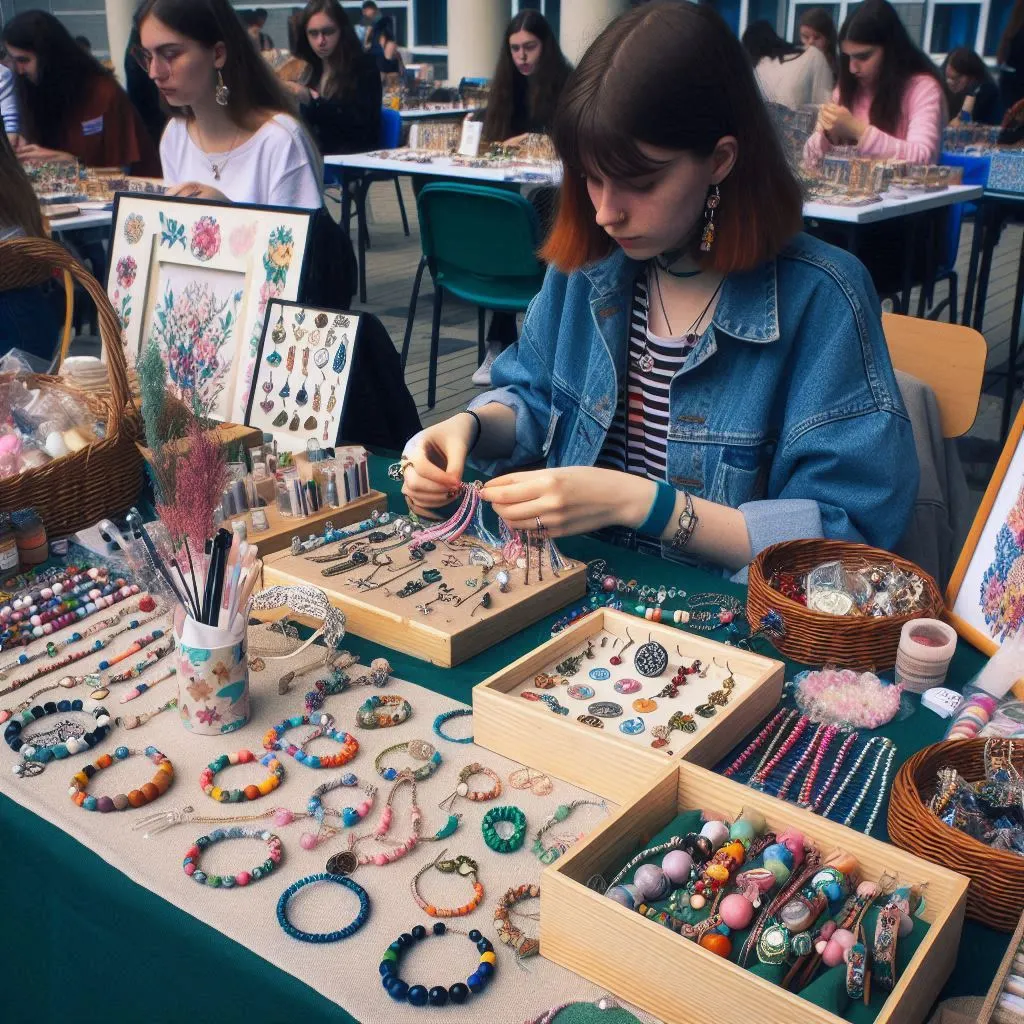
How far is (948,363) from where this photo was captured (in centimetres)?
208

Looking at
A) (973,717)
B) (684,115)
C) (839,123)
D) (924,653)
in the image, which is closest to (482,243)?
(839,123)

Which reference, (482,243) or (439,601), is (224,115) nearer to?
(482,243)

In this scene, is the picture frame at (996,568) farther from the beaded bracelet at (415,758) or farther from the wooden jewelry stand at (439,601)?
the beaded bracelet at (415,758)

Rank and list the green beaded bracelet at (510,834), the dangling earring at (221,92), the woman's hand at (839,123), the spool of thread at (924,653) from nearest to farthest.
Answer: the green beaded bracelet at (510,834)
the spool of thread at (924,653)
the dangling earring at (221,92)
the woman's hand at (839,123)

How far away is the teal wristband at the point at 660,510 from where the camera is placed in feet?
5.17

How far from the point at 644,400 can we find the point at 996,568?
0.71 meters

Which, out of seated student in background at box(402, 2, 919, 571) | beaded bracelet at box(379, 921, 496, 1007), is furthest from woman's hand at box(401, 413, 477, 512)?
beaded bracelet at box(379, 921, 496, 1007)

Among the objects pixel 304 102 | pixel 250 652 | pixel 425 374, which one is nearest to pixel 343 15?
pixel 304 102

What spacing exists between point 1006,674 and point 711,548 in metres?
0.48

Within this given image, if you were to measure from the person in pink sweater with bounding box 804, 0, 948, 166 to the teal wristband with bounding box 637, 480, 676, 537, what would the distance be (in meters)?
4.25

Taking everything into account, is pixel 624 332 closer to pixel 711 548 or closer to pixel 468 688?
pixel 711 548

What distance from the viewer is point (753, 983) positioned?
806 mm

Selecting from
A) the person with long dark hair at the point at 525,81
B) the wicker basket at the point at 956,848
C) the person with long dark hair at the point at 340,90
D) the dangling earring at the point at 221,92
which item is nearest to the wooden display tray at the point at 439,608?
the wicker basket at the point at 956,848

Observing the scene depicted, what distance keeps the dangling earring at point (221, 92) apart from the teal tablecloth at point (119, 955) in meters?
2.65
